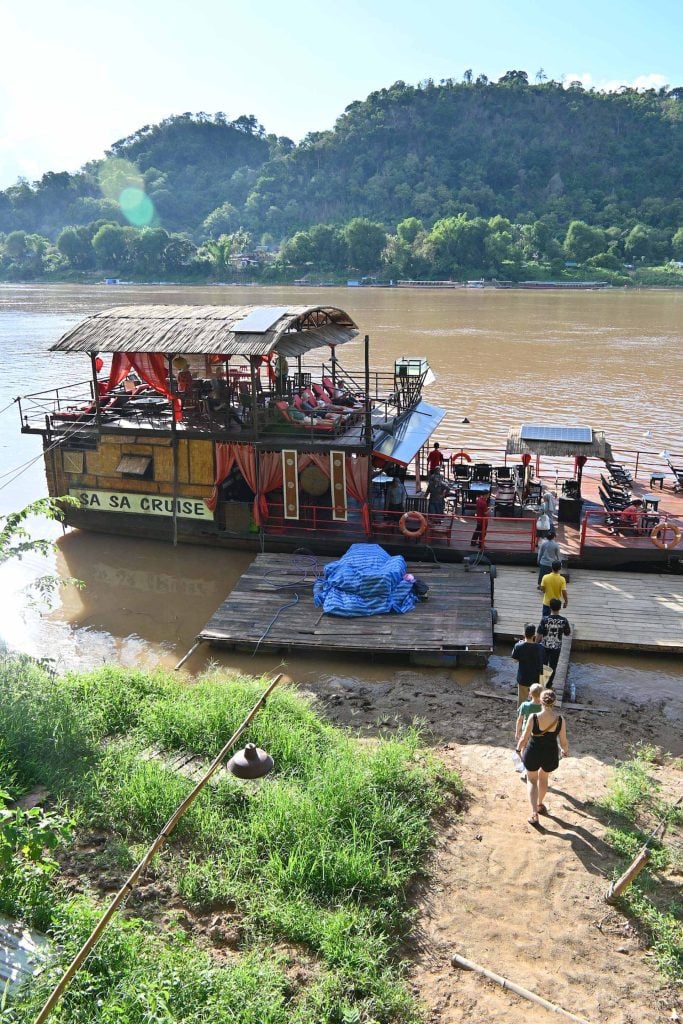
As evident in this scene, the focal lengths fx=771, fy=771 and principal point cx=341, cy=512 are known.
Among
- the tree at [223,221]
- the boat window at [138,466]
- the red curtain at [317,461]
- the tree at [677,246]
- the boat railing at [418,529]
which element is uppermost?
the tree at [223,221]

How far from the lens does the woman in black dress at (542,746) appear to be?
7496 millimetres

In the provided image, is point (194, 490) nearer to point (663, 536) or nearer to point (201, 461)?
point (201, 461)

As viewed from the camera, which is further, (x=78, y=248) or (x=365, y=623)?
(x=78, y=248)

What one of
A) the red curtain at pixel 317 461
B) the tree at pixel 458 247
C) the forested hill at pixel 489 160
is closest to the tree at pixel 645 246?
the forested hill at pixel 489 160

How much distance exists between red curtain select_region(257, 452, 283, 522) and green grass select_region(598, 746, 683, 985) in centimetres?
878

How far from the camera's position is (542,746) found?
7.61m

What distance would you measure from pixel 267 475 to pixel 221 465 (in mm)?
1052

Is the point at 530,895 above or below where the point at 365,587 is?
below

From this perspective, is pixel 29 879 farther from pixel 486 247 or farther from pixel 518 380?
pixel 486 247

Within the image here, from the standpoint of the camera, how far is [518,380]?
37562 mm

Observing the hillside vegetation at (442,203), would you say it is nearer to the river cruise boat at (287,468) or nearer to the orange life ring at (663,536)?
the river cruise boat at (287,468)

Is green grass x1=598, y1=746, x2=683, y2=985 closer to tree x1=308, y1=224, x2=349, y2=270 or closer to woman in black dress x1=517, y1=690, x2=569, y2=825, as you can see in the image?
woman in black dress x1=517, y1=690, x2=569, y2=825

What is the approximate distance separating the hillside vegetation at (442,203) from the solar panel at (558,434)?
3836 inches

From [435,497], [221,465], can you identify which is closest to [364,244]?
[221,465]
